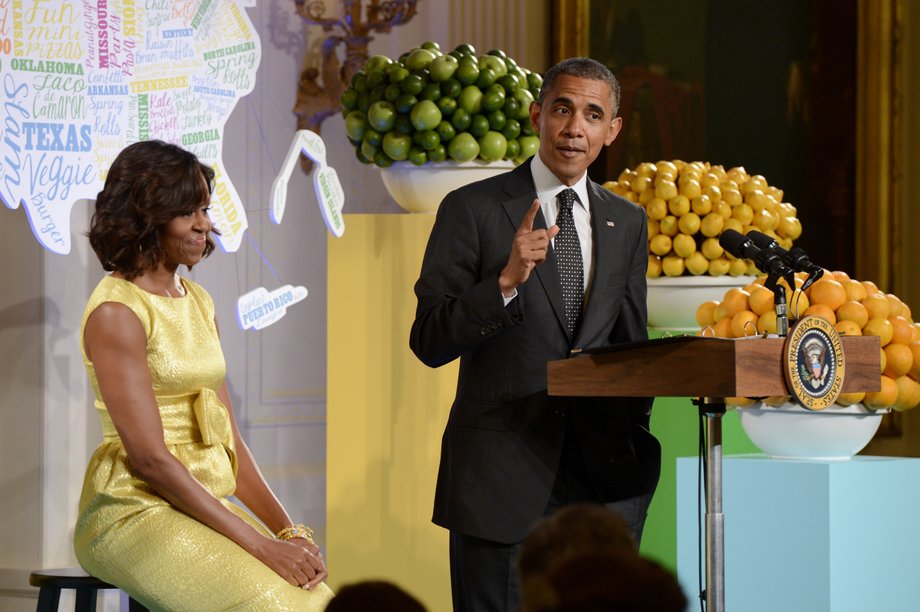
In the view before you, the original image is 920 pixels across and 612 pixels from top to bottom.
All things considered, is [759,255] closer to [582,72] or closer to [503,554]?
[582,72]

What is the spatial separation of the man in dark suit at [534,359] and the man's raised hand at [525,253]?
0.10 meters

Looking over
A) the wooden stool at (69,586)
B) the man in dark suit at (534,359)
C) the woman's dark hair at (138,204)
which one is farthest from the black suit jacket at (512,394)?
the wooden stool at (69,586)

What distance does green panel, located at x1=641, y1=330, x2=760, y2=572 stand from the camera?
354 centimetres

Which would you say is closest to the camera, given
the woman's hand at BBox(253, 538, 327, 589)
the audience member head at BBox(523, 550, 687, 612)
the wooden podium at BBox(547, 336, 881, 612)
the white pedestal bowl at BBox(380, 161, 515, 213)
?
the audience member head at BBox(523, 550, 687, 612)

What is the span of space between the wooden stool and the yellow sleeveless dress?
96 millimetres

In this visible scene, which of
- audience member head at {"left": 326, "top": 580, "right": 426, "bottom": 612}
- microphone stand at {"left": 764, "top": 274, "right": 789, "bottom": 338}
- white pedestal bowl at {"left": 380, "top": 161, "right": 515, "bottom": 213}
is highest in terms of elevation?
white pedestal bowl at {"left": 380, "top": 161, "right": 515, "bottom": 213}

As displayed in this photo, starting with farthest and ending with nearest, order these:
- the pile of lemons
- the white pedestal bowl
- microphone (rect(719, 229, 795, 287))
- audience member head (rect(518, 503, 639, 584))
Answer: the pile of lemons → the white pedestal bowl → microphone (rect(719, 229, 795, 287)) → audience member head (rect(518, 503, 639, 584))

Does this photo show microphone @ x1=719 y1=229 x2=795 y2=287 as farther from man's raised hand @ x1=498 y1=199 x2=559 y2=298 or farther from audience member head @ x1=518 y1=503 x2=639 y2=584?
audience member head @ x1=518 y1=503 x2=639 y2=584

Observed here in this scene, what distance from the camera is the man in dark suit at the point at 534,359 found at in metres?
2.28

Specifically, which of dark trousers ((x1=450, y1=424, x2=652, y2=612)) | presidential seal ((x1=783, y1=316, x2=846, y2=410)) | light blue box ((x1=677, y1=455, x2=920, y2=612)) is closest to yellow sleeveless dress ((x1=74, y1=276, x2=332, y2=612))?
dark trousers ((x1=450, y1=424, x2=652, y2=612))

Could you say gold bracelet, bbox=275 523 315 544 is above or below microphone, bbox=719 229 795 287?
below

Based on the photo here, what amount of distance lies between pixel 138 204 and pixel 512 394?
2.46 feet

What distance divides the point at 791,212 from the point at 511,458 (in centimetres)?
162

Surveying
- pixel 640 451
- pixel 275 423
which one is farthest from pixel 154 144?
pixel 275 423
